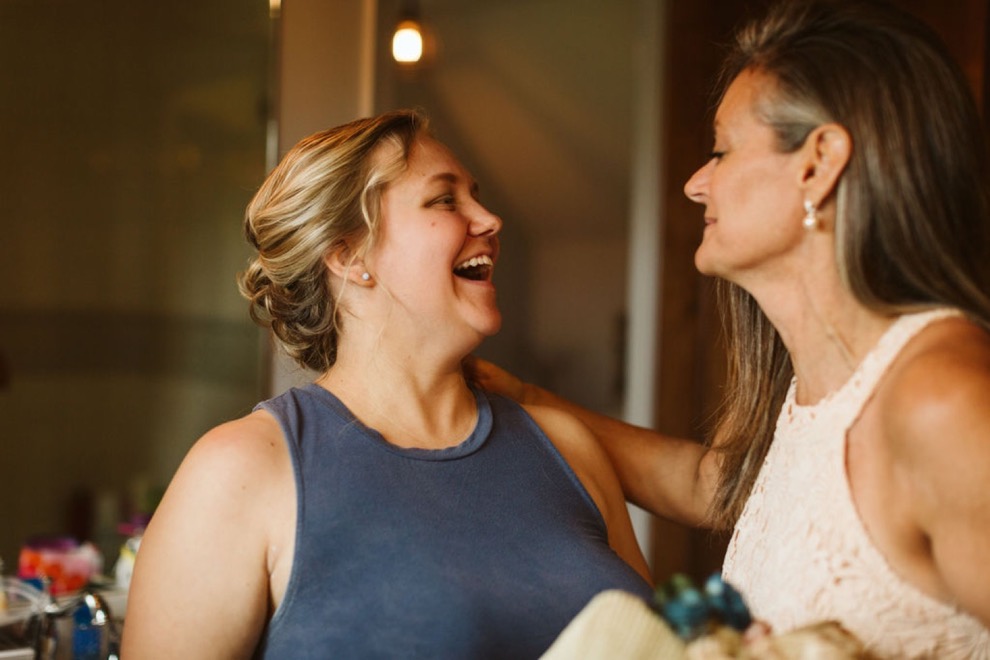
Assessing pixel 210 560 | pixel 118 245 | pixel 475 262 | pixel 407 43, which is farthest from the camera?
pixel 407 43

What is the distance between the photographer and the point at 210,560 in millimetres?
1481

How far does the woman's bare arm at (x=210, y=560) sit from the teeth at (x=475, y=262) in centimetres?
50

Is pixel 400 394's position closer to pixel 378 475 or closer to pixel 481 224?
pixel 378 475

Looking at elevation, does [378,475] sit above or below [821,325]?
below

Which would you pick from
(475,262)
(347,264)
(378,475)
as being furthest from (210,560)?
(475,262)

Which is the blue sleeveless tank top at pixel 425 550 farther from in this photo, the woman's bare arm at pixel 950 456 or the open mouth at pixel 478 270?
the woman's bare arm at pixel 950 456

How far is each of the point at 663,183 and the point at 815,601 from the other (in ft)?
8.23

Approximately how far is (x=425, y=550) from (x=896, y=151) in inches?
33.0

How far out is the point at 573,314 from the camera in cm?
361

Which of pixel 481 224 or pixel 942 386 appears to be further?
pixel 481 224

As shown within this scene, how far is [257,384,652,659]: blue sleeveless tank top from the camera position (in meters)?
1.52

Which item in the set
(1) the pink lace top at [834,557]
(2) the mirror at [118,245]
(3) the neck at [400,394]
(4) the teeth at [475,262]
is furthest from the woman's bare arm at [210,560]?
(2) the mirror at [118,245]

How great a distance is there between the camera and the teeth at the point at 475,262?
185 cm

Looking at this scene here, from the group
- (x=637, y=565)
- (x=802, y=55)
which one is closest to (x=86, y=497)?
(x=637, y=565)
